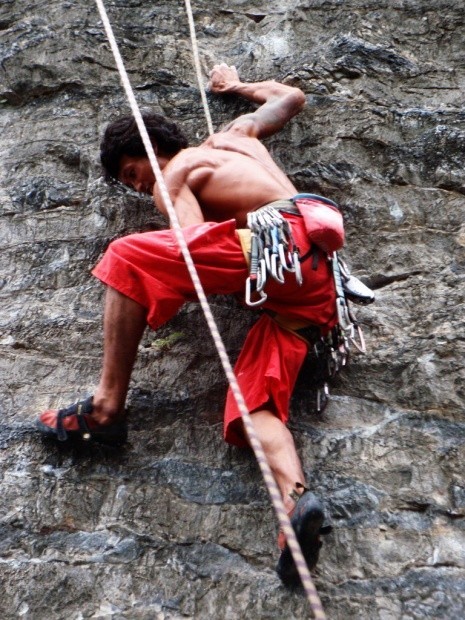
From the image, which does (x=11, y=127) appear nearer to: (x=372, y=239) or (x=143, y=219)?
(x=143, y=219)

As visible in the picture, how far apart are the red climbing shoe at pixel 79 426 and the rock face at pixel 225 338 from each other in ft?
0.38

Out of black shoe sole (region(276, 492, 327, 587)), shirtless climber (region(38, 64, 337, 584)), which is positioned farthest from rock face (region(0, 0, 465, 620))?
shirtless climber (region(38, 64, 337, 584))

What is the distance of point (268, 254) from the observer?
3.22 m

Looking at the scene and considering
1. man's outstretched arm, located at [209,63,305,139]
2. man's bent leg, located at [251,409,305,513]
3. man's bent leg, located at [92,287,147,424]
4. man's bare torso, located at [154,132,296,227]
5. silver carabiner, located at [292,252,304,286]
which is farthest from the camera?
man's outstretched arm, located at [209,63,305,139]

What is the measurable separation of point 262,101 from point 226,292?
173cm

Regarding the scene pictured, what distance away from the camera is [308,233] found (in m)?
3.41

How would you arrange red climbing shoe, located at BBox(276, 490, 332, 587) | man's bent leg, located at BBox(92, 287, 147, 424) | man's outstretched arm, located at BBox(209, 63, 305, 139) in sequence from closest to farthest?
red climbing shoe, located at BBox(276, 490, 332, 587) → man's bent leg, located at BBox(92, 287, 147, 424) → man's outstretched arm, located at BBox(209, 63, 305, 139)

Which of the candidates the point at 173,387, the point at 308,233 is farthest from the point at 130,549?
the point at 308,233

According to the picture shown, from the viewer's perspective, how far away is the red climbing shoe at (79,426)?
3334 millimetres

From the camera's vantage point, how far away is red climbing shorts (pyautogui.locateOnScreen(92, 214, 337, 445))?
10.2 feet

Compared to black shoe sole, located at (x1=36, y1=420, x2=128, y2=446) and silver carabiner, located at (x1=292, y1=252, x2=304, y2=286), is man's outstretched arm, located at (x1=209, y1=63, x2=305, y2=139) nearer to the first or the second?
silver carabiner, located at (x1=292, y1=252, x2=304, y2=286)

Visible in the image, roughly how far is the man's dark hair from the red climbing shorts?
0.97m

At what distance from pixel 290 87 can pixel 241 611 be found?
3025 mm

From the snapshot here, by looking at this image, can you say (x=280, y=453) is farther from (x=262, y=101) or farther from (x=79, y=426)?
(x=262, y=101)
